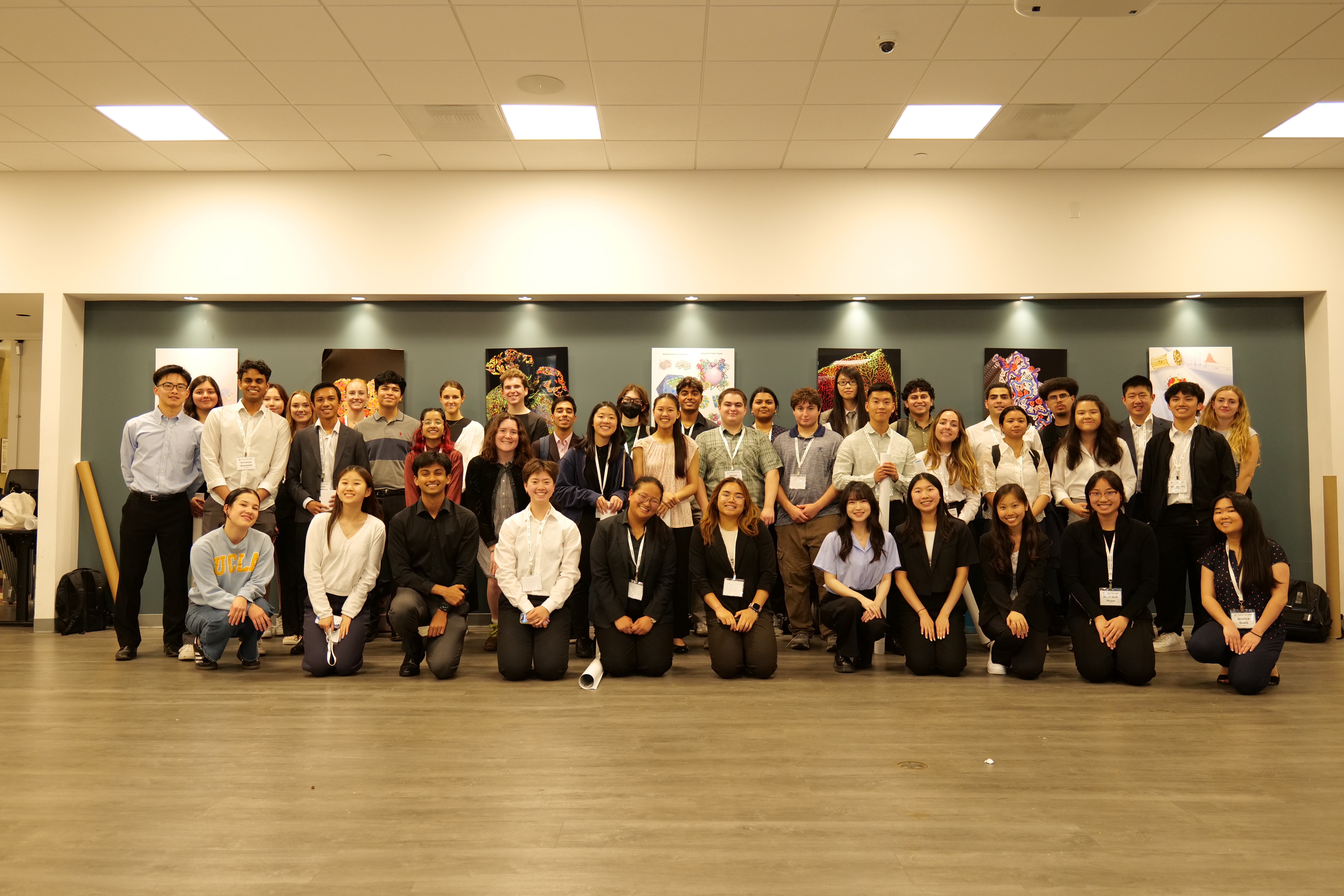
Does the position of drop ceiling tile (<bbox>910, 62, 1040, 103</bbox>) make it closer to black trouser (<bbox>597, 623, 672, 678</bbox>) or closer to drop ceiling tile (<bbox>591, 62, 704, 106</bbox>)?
drop ceiling tile (<bbox>591, 62, 704, 106</bbox>)

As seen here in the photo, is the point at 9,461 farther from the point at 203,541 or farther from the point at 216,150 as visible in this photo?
the point at 203,541

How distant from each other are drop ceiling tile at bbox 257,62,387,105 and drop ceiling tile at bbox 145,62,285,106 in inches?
3.5

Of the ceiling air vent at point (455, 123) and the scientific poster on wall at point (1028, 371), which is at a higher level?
the ceiling air vent at point (455, 123)

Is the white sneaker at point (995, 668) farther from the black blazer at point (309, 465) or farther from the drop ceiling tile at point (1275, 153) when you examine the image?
the drop ceiling tile at point (1275, 153)

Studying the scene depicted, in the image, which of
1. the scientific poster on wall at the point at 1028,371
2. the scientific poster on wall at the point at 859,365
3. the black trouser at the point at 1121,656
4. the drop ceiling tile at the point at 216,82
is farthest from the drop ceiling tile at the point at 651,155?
the black trouser at the point at 1121,656

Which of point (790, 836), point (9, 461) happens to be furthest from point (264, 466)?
point (9, 461)

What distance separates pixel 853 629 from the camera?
4969 millimetres

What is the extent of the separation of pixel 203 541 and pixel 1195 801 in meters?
5.07

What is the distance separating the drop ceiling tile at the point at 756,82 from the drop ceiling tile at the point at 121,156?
426 centimetres

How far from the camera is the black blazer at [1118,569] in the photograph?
4.86 m

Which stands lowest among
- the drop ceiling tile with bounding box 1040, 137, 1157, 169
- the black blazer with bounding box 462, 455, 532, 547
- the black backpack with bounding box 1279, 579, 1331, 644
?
the black backpack with bounding box 1279, 579, 1331, 644

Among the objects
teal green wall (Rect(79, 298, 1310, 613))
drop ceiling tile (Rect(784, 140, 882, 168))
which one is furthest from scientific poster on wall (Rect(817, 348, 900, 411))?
drop ceiling tile (Rect(784, 140, 882, 168))

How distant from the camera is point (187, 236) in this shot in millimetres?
6930

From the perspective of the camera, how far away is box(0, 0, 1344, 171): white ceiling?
4734 millimetres
